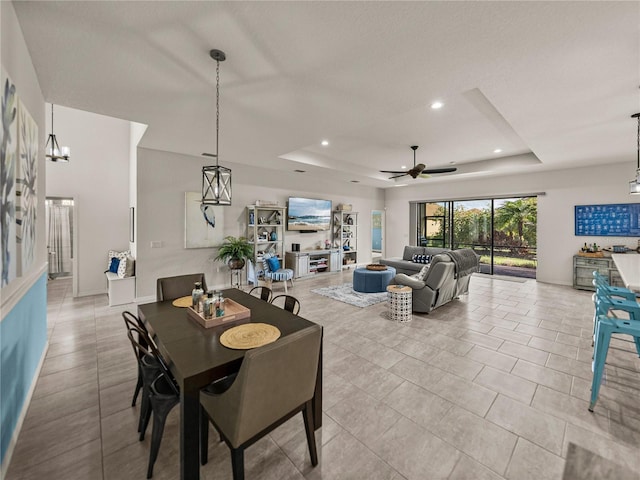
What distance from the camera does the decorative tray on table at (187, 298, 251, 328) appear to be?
6.77 ft

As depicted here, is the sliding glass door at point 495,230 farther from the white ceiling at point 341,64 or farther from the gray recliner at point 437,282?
the gray recliner at point 437,282

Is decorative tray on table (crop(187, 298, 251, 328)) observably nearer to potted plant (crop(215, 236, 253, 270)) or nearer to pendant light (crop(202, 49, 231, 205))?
pendant light (crop(202, 49, 231, 205))

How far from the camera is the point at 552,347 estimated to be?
329 centimetres

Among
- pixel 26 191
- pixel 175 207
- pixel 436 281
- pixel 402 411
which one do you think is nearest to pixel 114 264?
pixel 175 207

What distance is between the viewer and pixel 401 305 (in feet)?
13.6

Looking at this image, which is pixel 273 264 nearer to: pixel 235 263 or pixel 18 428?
pixel 235 263

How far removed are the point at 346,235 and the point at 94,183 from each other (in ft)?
21.5

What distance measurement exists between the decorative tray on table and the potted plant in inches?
131

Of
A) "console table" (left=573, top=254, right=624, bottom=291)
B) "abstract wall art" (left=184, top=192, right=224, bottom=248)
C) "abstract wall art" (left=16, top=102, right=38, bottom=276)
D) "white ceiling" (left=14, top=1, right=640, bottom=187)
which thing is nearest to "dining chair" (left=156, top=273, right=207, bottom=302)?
"abstract wall art" (left=16, top=102, right=38, bottom=276)

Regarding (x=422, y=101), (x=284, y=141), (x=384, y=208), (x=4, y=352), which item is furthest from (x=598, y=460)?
(x=384, y=208)

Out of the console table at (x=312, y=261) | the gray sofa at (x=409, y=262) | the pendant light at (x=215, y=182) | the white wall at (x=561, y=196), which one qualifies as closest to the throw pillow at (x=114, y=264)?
the console table at (x=312, y=261)

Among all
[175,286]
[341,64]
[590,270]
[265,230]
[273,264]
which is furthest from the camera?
[265,230]

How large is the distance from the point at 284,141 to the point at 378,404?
13.0ft

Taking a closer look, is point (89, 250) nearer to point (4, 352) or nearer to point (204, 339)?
point (4, 352)
